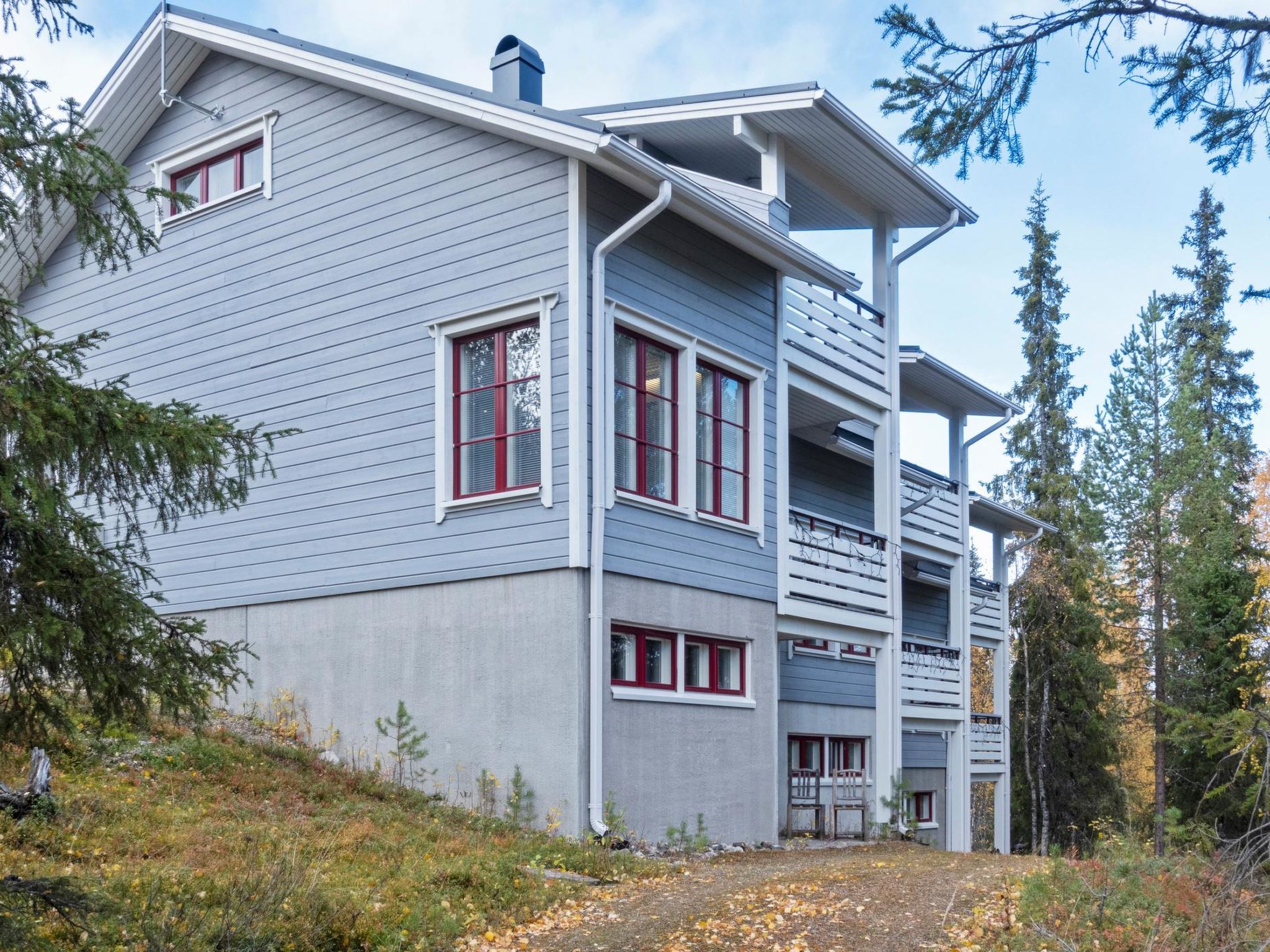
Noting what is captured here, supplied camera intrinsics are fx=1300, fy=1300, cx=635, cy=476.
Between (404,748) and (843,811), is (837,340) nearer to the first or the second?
(843,811)

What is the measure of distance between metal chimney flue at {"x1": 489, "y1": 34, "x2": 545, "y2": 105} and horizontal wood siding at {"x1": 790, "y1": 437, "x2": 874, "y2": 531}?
22.7 ft

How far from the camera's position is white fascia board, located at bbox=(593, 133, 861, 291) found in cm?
1262

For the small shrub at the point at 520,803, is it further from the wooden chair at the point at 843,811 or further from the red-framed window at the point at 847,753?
the red-framed window at the point at 847,753

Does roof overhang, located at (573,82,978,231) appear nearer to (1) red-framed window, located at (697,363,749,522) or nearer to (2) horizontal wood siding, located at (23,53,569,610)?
(2) horizontal wood siding, located at (23,53,569,610)

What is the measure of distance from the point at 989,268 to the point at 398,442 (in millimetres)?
34426

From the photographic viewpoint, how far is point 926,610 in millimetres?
24516

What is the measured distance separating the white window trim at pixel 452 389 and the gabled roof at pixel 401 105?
5.20 ft

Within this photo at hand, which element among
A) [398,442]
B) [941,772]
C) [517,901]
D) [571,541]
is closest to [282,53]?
[398,442]

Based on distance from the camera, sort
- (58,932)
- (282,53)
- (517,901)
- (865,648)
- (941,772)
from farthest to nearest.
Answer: (941,772)
(865,648)
(282,53)
(517,901)
(58,932)

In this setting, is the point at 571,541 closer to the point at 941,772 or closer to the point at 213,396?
the point at 213,396

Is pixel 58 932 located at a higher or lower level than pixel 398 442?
lower

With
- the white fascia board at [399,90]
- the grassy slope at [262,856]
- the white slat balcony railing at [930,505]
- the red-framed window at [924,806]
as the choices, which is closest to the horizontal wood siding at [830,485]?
the white slat balcony railing at [930,505]

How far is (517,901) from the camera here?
9.53 m

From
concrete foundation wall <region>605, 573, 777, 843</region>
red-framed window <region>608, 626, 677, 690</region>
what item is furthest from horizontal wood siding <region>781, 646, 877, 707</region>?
red-framed window <region>608, 626, 677, 690</region>
